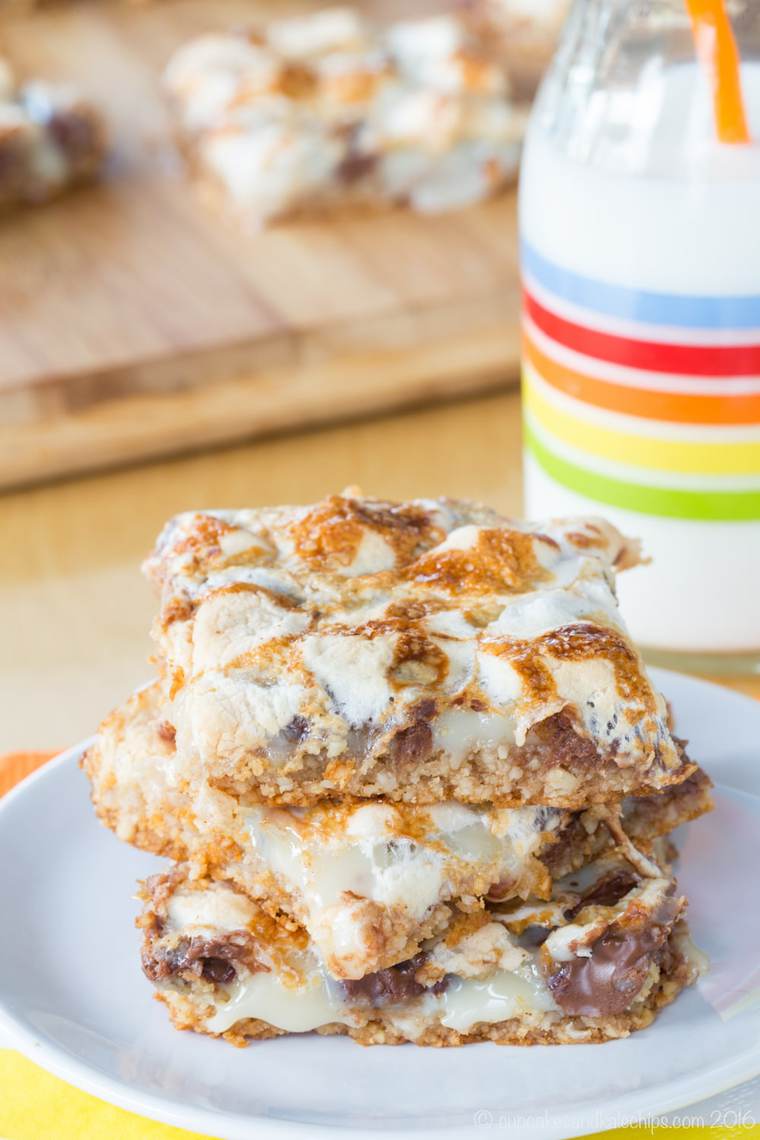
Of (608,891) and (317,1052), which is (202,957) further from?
(608,891)

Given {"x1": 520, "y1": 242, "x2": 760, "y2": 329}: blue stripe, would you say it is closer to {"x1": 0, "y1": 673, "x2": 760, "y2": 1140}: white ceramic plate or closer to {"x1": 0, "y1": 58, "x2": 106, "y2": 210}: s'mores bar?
{"x1": 0, "y1": 673, "x2": 760, "y2": 1140}: white ceramic plate

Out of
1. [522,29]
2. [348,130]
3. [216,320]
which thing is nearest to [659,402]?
[216,320]

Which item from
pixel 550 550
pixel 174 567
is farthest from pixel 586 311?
pixel 174 567

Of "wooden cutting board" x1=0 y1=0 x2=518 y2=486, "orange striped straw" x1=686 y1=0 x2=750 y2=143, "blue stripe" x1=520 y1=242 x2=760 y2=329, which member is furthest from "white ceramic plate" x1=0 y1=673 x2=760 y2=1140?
"wooden cutting board" x1=0 y1=0 x2=518 y2=486

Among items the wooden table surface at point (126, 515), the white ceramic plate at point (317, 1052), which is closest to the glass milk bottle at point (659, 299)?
the wooden table surface at point (126, 515)

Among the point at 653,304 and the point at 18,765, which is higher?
the point at 653,304

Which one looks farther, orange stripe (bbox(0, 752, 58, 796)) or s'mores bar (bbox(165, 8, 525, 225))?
s'mores bar (bbox(165, 8, 525, 225))

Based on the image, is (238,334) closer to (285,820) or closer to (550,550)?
(550,550)
